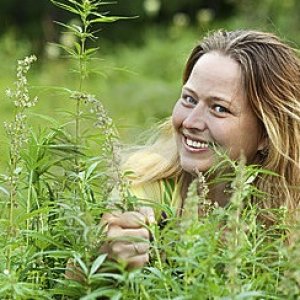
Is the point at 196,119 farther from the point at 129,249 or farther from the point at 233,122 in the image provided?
the point at 129,249

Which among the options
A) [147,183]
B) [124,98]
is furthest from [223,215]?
[124,98]

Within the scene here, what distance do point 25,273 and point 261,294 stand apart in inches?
33.2

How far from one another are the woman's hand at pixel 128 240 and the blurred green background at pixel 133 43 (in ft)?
11.7

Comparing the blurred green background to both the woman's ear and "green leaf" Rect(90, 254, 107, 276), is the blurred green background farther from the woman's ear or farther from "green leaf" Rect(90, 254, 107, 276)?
"green leaf" Rect(90, 254, 107, 276)

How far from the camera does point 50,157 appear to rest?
3.94 meters

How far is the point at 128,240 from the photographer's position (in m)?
3.30

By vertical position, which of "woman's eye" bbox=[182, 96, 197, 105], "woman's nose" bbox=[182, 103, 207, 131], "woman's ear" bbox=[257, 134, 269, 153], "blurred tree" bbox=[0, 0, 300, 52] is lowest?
"blurred tree" bbox=[0, 0, 300, 52]

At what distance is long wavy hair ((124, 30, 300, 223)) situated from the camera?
14.5 ft

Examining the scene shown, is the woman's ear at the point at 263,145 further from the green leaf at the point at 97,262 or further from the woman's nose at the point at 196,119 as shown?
the green leaf at the point at 97,262

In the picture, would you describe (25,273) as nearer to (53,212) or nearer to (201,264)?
(53,212)

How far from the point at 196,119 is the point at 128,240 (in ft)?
3.47

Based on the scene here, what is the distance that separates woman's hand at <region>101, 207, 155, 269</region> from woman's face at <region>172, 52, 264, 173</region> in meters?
0.86

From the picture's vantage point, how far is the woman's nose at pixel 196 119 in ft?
14.0

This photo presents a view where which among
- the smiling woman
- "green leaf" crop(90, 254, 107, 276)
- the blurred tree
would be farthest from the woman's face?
the blurred tree
